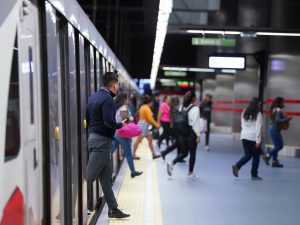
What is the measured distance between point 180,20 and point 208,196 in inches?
330

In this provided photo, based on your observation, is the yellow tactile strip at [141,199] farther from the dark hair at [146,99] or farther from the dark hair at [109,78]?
the dark hair at [146,99]

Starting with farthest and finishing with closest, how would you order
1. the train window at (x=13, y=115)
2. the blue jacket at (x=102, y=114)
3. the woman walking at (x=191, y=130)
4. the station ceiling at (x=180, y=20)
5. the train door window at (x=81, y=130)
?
1. the station ceiling at (x=180, y=20)
2. the woman walking at (x=191, y=130)
3. the blue jacket at (x=102, y=114)
4. the train door window at (x=81, y=130)
5. the train window at (x=13, y=115)

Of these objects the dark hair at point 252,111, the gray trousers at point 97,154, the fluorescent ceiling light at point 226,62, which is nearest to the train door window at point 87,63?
the gray trousers at point 97,154

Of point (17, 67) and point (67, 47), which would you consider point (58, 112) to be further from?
point (17, 67)

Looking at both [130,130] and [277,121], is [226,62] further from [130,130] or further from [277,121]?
[130,130]

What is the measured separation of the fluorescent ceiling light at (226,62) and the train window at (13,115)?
36.3 feet

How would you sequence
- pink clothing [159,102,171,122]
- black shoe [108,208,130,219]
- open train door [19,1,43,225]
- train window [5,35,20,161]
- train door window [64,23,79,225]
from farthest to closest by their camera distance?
pink clothing [159,102,171,122] → black shoe [108,208,130,219] → train door window [64,23,79,225] → open train door [19,1,43,225] → train window [5,35,20,161]

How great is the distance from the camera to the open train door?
96.7 inches

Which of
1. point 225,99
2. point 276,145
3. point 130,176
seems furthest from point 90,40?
point 225,99

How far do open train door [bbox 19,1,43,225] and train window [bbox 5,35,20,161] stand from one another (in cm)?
4

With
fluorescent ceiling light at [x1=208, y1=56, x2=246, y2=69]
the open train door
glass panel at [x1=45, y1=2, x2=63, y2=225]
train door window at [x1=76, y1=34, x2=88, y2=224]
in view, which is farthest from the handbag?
fluorescent ceiling light at [x1=208, y1=56, x2=246, y2=69]

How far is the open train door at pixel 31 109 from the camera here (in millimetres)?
2457

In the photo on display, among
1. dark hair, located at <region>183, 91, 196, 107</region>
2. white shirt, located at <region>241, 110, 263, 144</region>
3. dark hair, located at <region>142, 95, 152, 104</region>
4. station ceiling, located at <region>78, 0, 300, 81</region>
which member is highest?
station ceiling, located at <region>78, 0, 300, 81</region>

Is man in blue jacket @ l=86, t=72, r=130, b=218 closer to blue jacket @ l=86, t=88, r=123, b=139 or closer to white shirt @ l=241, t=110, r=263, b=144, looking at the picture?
blue jacket @ l=86, t=88, r=123, b=139
